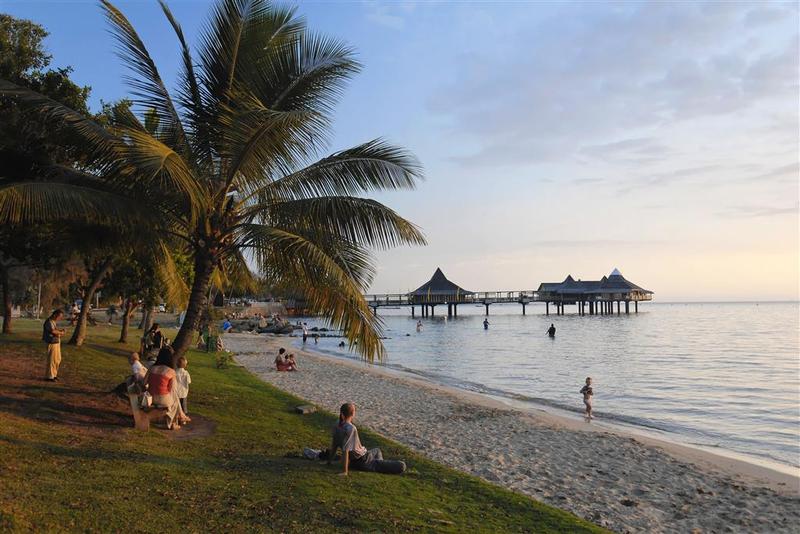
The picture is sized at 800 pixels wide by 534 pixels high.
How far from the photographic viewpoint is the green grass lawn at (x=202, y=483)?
530 cm

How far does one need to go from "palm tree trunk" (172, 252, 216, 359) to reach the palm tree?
19 mm

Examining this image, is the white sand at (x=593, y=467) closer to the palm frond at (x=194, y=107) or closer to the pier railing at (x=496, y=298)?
the palm frond at (x=194, y=107)

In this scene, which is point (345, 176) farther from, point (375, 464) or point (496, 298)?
point (496, 298)

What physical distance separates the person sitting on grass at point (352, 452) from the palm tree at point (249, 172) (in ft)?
3.42

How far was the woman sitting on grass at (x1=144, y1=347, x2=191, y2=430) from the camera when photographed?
8.91 m

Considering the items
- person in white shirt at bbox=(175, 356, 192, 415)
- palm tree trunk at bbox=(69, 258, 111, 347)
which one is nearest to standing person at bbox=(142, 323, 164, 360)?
palm tree trunk at bbox=(69, 258, 111, 347)

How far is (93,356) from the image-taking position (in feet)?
53.8

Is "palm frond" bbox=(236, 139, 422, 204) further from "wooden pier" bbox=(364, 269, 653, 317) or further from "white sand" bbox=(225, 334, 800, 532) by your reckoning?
"wooden pier" bbox=(364, 269, 653, 317)

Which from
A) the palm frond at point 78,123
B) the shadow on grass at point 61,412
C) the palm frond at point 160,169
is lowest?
the shadow on grass at point 61,412

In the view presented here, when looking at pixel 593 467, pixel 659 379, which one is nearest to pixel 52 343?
pixel 593 467

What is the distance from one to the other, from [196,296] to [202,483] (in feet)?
12.9

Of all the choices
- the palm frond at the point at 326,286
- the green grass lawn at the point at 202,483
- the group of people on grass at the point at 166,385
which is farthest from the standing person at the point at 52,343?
the palm frond at the point at 326,286

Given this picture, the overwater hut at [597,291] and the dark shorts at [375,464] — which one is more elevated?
the overwater hut at [597,291]

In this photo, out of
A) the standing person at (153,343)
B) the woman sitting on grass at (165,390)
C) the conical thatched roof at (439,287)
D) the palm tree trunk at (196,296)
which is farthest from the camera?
the conical thatched roof at (439,287)
